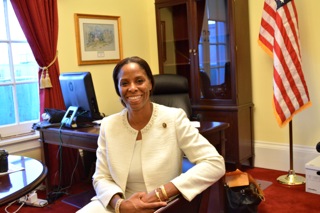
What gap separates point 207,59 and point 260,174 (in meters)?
1.30

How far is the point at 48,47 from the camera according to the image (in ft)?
10.4

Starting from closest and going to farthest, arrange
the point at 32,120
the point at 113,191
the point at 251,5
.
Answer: the point at 113,191 < the point at 32,120 < the point at 251,5

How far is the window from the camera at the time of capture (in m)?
3.05

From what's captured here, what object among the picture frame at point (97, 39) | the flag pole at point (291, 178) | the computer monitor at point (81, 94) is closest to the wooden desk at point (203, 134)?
the computer monitor at point (81, 94)

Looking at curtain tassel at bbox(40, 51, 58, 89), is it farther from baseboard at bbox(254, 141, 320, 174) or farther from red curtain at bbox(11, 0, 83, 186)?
baseboard at bbox(254, 141, 320, 174)

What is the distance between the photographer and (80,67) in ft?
11.6

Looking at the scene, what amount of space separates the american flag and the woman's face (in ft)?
5.96

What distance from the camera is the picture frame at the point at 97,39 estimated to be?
3.51m

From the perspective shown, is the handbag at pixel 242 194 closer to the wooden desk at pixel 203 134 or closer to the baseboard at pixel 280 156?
the wooden desk at pixel 203 134

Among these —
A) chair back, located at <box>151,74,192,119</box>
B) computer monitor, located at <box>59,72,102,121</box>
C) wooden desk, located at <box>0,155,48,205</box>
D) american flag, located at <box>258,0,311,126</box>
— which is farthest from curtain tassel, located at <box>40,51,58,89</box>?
american flag, located at <box>258,0,311,126</box>

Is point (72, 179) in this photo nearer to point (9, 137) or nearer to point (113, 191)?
point (9, 137)

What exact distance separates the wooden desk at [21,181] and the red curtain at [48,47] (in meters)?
1.48

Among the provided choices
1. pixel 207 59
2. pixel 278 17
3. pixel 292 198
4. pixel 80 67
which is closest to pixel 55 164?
pixel 80 67

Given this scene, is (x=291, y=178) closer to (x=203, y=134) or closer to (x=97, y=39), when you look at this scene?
(x=203, y=134)
